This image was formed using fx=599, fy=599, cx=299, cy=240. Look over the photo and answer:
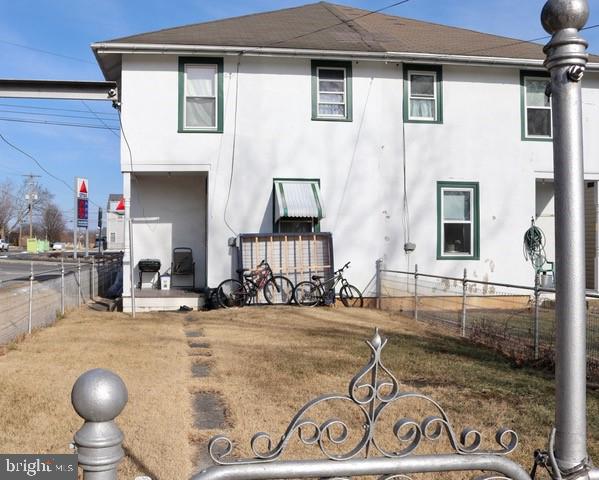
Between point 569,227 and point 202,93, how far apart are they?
1191cm

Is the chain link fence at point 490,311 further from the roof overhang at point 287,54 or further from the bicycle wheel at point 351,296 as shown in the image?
the roof overhang at point 287,54

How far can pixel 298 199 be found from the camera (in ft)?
43.4

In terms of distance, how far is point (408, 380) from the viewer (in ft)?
21.4

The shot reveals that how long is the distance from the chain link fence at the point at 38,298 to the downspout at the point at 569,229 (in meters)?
7.40

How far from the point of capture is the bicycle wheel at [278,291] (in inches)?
510

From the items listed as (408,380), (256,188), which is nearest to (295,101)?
(256,188)

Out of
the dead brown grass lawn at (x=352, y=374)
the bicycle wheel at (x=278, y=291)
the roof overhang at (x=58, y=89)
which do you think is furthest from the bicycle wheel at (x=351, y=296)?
the roof overhang at (x=58, y=89)

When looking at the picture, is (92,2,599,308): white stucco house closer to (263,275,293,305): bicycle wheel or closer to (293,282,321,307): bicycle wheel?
(263,275,293,305): bicycle wheel

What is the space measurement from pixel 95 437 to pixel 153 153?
11781mm

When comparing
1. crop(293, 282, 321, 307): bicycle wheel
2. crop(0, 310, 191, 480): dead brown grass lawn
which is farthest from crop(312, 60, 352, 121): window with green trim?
crop(0, 310, 191, 480): dead brown grass lawn

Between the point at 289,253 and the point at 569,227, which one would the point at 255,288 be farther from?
the point at 569,227

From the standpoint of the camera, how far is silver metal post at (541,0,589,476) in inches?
97.0

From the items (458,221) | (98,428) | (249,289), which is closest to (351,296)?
(249,289)

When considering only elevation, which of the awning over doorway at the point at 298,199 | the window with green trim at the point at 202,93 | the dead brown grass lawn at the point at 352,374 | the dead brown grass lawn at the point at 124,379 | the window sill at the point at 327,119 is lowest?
the dead brown grass lawn at the point at 352,374
